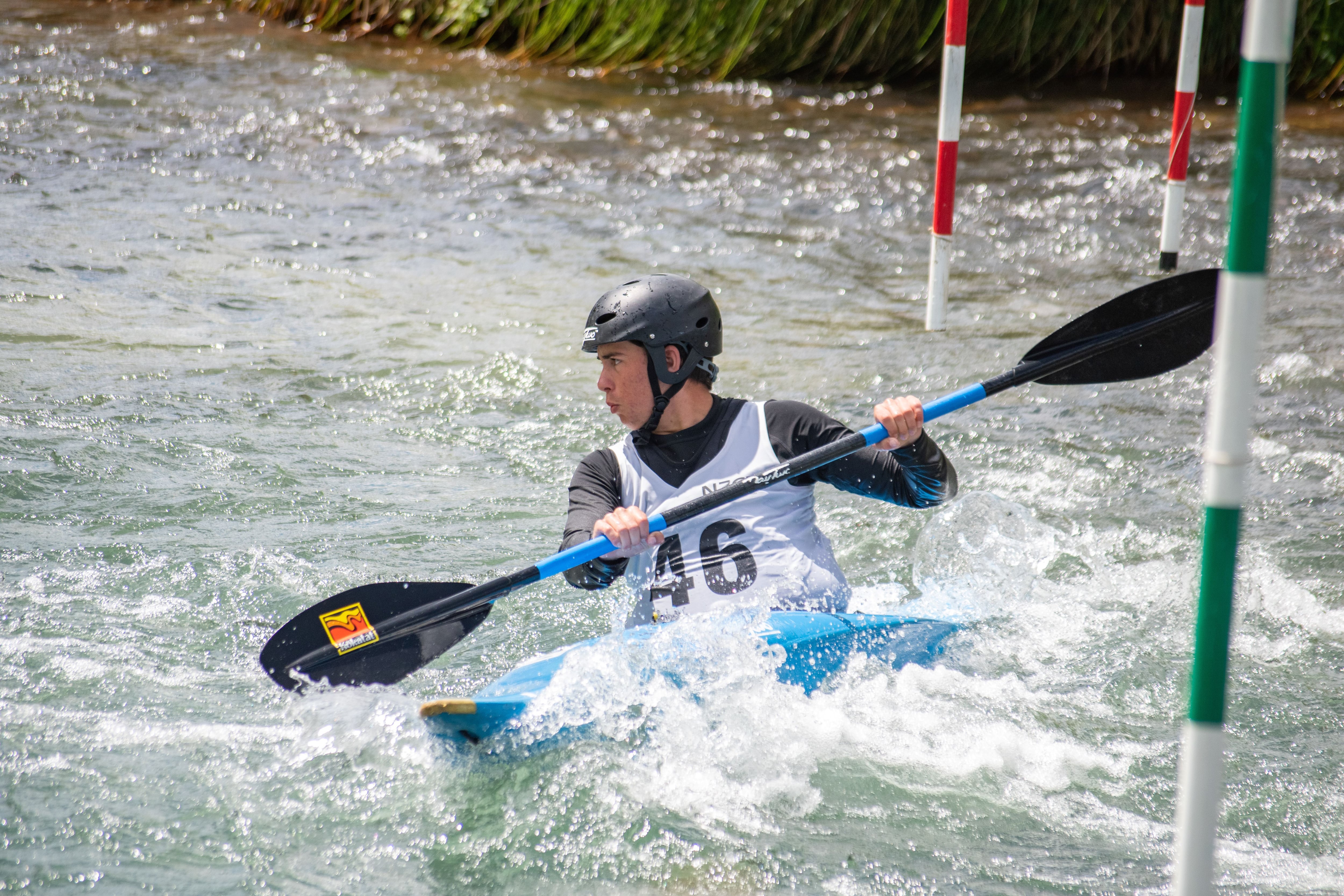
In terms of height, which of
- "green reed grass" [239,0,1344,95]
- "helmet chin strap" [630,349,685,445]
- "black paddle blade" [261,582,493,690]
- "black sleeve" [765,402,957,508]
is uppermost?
"green reed grass" [239,0,1344,95]

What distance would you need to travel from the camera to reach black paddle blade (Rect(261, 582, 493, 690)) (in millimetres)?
3318

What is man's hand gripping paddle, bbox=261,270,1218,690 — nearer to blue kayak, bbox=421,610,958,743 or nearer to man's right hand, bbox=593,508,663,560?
man's right hand, bbox=593,508,663,560

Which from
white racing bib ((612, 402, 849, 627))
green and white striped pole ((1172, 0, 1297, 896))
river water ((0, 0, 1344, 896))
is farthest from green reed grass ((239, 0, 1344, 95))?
green and white striped pole ((1172, 0, 1297, 896))

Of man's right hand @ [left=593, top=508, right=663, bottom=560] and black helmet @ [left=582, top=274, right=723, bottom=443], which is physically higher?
black helmet @ [left=582, top=274, right=723, bottom=443]

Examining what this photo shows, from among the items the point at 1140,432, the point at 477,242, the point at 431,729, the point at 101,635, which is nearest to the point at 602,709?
the point at 431,729

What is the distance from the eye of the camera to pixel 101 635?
3646 mm

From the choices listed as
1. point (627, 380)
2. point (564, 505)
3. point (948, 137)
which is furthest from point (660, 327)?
point (948, 137)

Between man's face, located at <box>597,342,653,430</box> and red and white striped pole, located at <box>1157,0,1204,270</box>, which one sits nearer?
man's face, located at <box>597,342,653,430</box>

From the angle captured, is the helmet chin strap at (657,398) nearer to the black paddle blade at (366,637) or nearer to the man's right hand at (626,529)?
the man's right hand at (626,529)

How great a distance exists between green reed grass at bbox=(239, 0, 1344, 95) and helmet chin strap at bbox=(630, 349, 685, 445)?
908 centimetres

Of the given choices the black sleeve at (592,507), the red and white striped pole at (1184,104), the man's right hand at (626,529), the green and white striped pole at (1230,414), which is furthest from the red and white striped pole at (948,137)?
the green and white striped pole at (1230,414)

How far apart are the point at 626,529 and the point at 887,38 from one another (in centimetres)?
973

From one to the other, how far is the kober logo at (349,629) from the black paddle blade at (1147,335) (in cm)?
201

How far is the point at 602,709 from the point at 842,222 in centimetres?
624
